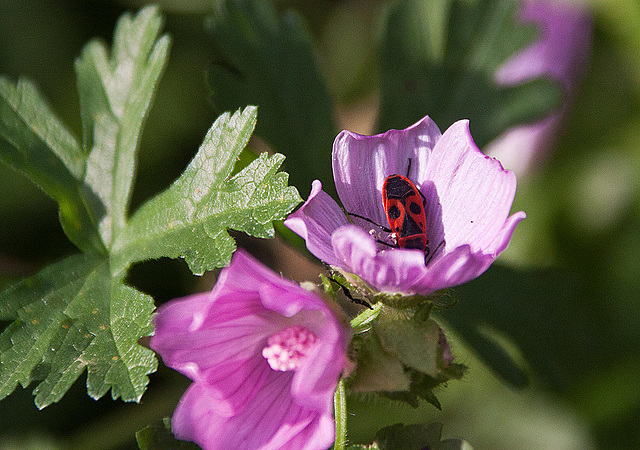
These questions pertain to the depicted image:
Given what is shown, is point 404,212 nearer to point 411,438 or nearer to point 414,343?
point 414,343

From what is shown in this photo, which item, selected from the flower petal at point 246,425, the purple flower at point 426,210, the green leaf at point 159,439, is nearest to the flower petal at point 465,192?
the purple flower at point 426,210

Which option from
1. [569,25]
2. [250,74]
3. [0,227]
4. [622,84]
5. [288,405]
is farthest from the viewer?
[622,84]

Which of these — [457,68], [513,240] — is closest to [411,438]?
[457,68]

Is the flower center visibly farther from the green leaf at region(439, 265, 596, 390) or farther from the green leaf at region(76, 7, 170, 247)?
the green leaf at region(439, 265, 596, 390)

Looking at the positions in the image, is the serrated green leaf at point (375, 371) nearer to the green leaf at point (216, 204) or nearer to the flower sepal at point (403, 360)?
the flower sepal at point (403, 360)

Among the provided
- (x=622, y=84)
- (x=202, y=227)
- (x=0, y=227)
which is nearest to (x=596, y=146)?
(x=622, y=84)

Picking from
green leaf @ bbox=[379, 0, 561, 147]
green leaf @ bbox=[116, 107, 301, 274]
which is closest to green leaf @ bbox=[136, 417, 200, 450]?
green leaf @ bbox=[116, 107, 301, 274]

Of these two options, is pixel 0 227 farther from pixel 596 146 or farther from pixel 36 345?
pixel 596 146
